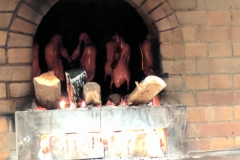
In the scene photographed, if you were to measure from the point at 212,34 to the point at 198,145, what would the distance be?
1.89 feet

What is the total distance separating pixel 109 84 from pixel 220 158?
0.73 m

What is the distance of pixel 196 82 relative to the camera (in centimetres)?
190

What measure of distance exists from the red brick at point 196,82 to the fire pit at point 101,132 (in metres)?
0.15

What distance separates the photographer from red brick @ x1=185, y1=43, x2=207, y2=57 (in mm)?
1887

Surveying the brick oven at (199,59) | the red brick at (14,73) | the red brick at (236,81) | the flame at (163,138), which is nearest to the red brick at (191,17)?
the brick oven at (199,59)

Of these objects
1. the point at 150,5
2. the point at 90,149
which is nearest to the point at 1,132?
the point at 90,149

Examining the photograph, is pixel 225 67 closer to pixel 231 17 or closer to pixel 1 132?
pixel 231 17

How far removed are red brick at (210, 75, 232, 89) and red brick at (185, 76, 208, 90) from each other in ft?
0.11

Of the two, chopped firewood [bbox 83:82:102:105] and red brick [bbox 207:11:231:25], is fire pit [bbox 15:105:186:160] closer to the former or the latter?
chopped firewood [bbox 83:82:102:105]

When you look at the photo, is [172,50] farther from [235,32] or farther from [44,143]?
[44,143]

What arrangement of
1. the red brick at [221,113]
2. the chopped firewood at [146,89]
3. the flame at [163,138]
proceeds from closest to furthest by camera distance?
the chopped firewood at [146,89] → the flame at [163,138] → the red brick at [221,113]

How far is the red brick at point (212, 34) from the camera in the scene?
190cm

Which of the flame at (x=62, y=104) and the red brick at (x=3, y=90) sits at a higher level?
the red brick at (x=3, y=90)

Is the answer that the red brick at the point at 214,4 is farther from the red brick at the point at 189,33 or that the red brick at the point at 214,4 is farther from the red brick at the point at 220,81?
the red brick at the point at 220,81
